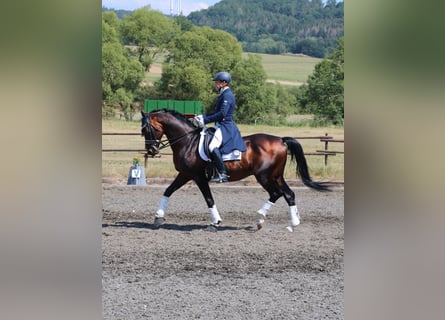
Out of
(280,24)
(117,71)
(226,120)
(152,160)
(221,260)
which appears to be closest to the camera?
(221,260)

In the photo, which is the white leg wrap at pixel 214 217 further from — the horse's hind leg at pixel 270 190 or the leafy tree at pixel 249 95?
the leafy tree at pixel 249 95

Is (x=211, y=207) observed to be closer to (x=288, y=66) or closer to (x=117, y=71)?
(x=117, y=71)

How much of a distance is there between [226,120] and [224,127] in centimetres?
10

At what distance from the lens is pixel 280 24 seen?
17.8 metres

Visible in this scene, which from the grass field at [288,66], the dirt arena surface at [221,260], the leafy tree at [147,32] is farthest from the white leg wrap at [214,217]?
the grass field at [288,66]

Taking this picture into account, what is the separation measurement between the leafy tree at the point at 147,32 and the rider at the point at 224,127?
7.53m

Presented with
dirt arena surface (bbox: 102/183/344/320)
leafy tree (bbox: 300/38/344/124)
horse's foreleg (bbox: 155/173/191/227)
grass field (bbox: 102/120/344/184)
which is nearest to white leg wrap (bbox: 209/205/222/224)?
dirt arena surface (bbox: 102/183/344/320)

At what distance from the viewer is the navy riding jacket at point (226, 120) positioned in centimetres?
734

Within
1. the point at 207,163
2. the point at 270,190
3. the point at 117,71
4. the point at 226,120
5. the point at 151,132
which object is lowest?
the point at 270,190

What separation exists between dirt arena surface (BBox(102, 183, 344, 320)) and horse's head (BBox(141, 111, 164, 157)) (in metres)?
1.04

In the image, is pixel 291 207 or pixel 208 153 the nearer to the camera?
pixel 208 153

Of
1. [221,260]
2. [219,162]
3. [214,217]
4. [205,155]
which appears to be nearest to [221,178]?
Answer: [219,162]
